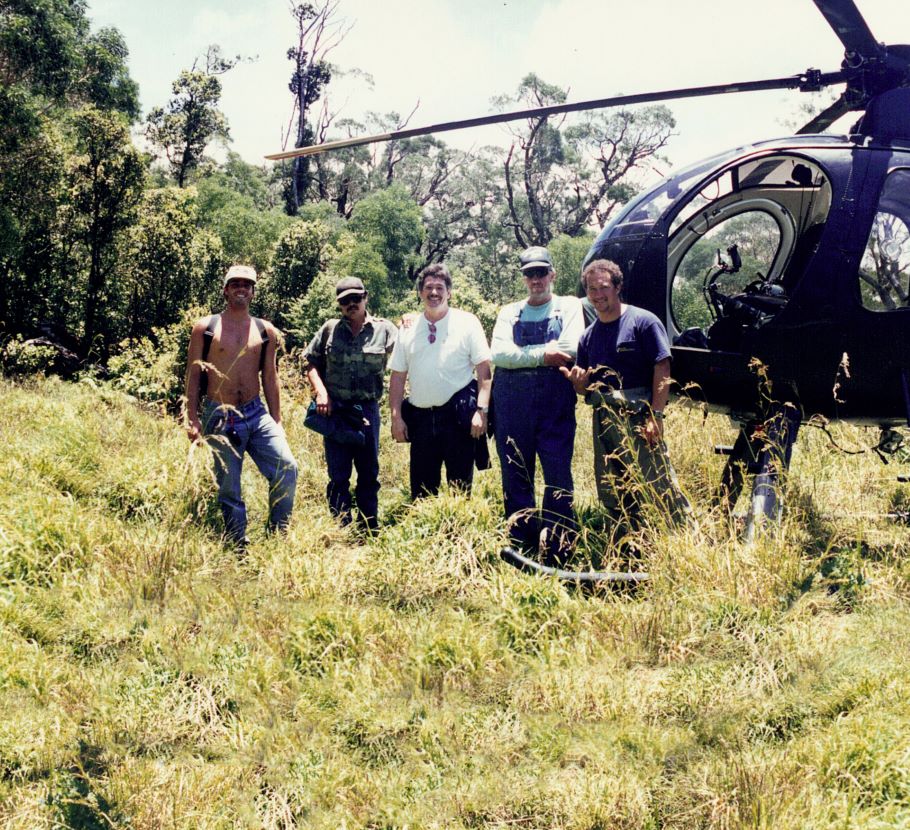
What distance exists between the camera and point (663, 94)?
4598 mm

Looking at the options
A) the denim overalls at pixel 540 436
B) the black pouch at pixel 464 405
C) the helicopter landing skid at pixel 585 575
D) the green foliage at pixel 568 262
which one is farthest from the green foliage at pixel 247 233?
the helicopter landing skid at pixel 585 575

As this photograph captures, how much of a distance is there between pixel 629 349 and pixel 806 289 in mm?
1091

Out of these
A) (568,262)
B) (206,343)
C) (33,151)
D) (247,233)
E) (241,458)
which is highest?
(568,262)

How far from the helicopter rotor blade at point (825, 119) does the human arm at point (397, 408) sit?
293 cm

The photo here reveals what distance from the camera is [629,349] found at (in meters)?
4.48

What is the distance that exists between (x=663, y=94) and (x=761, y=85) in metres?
0.55

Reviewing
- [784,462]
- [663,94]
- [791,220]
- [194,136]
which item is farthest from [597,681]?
[194,136]

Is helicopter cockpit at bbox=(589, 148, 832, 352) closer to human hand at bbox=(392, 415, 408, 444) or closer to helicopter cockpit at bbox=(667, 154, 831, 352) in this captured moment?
helicopter cockpit at bbox=(667, 154, 831, 352)

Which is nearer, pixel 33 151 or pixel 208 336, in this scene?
pixel 208 336

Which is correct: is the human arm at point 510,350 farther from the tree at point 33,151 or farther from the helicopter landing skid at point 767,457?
the tree at point 33,151

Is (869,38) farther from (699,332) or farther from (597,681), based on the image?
(597,681)

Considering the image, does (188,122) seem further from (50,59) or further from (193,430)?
(193,430)

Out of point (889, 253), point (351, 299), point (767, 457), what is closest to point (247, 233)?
point (351, 299)

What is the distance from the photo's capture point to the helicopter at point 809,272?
15.0 ft
